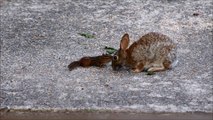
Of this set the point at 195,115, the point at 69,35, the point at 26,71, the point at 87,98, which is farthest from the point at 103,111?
the point at 69,35

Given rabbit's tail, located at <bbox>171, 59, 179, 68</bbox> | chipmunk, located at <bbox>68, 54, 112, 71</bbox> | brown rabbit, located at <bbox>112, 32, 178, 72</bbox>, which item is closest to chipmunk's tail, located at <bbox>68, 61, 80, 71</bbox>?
chipmunk, located at <bbox>68, 54, 112, 71</bbox>

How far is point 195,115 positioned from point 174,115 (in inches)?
6.8

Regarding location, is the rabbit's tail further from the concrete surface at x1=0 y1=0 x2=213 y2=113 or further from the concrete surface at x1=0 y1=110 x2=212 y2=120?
the concrete surface at x1=0 y1=110 x2=212 y2=120

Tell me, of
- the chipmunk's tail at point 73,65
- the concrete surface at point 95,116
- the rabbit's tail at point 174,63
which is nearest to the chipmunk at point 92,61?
the chipmunk's tail at point 73,65

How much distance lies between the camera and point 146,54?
242 inches

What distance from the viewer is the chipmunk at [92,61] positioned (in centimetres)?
613

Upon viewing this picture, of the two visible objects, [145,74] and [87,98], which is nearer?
[87,98]

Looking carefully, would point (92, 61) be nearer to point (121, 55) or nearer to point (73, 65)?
point (73, 65)

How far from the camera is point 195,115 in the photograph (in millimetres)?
5059

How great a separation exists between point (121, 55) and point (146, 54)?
0.83 ft

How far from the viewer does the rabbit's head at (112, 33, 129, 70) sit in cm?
609

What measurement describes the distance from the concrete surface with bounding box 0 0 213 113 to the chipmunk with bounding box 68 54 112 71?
0.24ft

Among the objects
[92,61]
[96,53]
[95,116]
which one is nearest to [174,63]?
[92,61]

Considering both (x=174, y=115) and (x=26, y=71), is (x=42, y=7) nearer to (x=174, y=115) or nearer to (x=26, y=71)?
(x=26, y=71)
